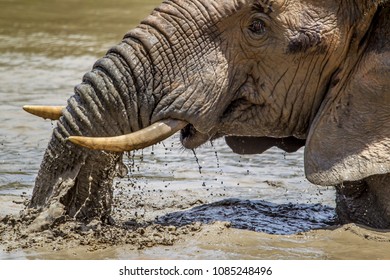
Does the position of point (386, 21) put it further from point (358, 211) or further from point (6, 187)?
point (6, 187)

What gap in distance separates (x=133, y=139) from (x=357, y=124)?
1186 millimetres

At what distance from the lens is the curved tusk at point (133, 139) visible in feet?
19.2

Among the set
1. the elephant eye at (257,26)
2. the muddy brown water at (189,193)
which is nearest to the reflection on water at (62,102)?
the muddy brown water at (189,193)

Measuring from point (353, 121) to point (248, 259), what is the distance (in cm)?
89

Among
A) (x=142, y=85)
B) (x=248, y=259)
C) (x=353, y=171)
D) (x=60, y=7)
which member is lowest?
(x=248, y=259)

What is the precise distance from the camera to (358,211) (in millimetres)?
6781

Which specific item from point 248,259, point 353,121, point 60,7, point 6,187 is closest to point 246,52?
point 353,121

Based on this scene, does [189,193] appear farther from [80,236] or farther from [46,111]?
[46,111]

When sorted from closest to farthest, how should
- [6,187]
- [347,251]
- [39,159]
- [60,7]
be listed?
1. [347,251]
2. [6,187]
3. [39,159]
4. [60,7]

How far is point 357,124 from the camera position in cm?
629

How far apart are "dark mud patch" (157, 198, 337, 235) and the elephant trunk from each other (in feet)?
3.31

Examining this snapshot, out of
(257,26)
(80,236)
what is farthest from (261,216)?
(257,26)

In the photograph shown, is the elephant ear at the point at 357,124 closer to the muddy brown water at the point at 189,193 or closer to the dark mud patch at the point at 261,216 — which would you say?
the muddy brown water at the point at 189,193

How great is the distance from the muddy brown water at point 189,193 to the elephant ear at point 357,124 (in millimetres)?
464
